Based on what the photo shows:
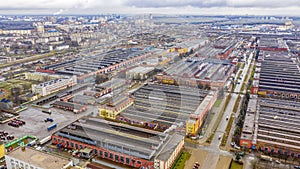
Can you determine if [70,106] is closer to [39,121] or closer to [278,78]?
[39,121]

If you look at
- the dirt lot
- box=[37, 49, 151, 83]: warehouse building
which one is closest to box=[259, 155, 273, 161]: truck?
the dirt lot

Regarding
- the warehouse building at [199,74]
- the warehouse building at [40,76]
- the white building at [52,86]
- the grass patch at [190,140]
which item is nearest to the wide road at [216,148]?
the grass patch at [190,140]

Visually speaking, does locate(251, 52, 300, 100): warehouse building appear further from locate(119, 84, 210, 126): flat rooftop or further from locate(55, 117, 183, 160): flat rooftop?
locate(55, 117, 183, 160): flat rooftop

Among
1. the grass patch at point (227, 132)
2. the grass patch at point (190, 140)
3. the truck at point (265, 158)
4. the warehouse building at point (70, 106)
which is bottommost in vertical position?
the truck at point (265, 158)

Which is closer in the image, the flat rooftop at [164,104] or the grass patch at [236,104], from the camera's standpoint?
the flat rooftop at [164,104]

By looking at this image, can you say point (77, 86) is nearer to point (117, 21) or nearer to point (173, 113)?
point (173, 113)

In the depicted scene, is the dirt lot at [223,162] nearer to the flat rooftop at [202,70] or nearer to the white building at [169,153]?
the white building at [169,153]

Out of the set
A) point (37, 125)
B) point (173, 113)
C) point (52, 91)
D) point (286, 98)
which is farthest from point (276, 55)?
point (37, 125)

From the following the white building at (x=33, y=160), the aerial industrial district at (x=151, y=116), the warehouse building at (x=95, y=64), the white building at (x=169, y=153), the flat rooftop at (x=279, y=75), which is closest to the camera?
the white building at (x=33, y=160)
